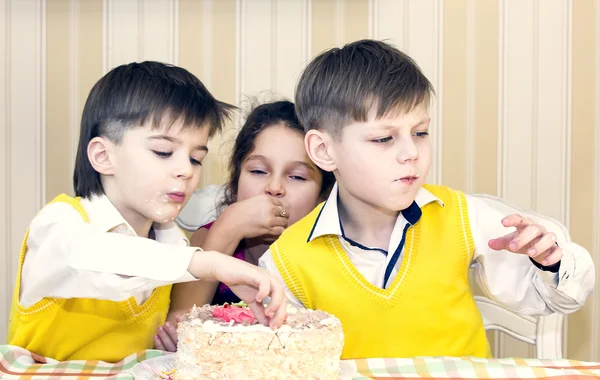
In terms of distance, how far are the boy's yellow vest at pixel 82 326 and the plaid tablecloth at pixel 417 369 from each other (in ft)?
0.54

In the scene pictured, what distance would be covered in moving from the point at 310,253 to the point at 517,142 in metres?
0.94

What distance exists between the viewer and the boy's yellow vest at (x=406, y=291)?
143 cm

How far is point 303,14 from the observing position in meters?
2.11

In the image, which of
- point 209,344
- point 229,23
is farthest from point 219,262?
point 229,23

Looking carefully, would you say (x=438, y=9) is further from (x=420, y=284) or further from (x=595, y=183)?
(x=420, y=284)

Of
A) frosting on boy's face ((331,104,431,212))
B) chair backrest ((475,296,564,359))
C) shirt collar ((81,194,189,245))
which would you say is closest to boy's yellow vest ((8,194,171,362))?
shirt collar ((81,194,189,245))

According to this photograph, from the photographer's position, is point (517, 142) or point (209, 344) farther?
point (517, 142)

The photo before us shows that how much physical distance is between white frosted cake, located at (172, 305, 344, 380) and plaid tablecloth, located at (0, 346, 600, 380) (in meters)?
0.12

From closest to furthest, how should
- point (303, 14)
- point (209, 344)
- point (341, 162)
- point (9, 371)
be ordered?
point (209, 344), point (9, 371), point (341, 162), point (303, 14)

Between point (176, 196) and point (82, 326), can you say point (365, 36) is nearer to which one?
point (176, 196)

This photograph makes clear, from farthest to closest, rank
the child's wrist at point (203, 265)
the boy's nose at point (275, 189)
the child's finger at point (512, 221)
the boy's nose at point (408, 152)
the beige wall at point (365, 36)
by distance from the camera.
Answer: the beige wall at point (365, 36)
the boy's nose at point (275, 189)
the boy's nose at point (408, 152)
the child's finger at point (512, 221)
the child's wrist at point (203, 265)

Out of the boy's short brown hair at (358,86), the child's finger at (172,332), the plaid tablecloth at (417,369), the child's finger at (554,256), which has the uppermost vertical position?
the boy's short brown hair at (358,86)

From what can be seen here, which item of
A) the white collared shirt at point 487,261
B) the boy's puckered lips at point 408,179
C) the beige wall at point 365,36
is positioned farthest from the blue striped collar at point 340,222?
the beige wall at point 365,36

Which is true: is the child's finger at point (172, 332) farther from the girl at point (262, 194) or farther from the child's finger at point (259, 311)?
the child's finger at point (259, 311)
